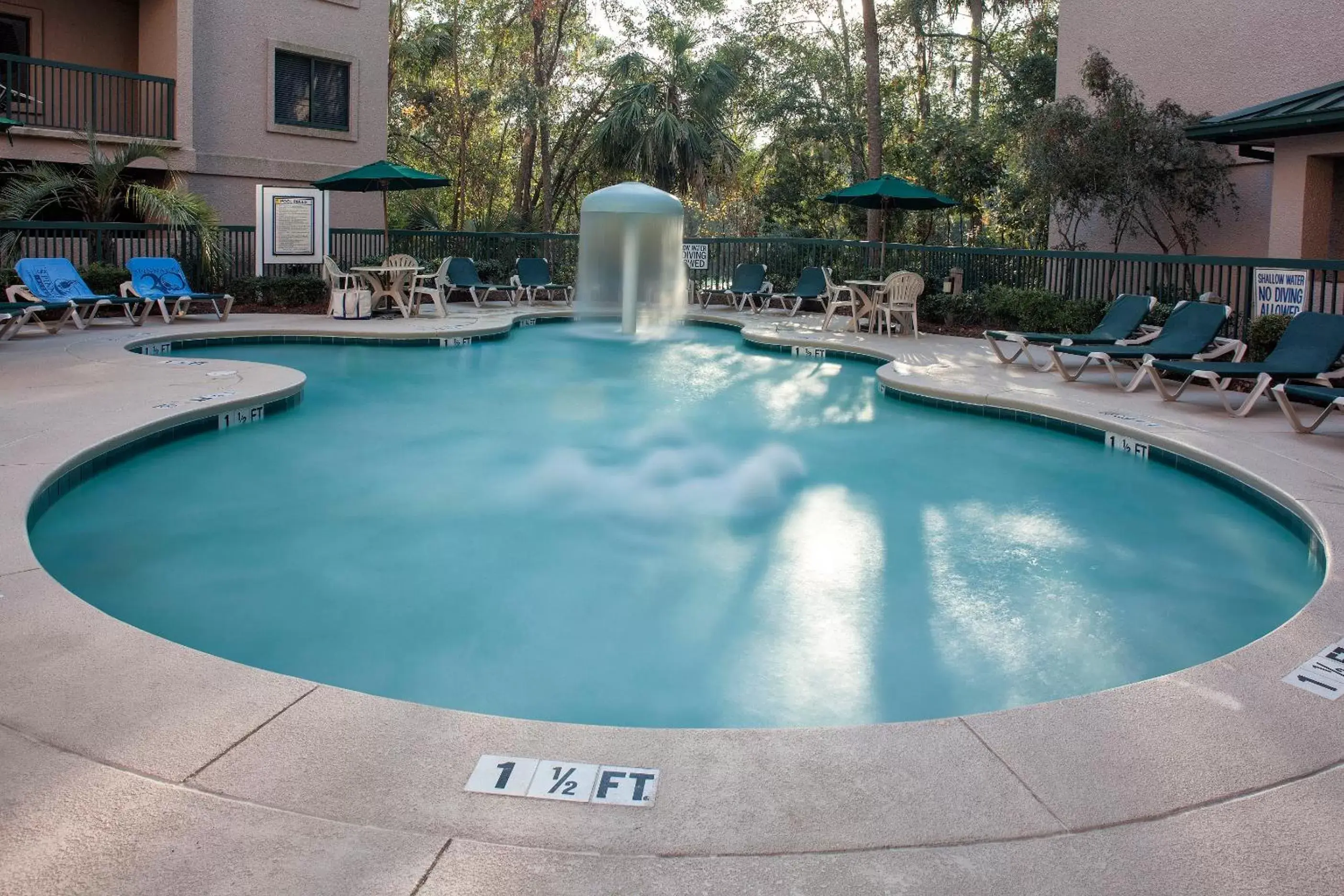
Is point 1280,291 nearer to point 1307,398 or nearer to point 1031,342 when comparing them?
point 1031,342

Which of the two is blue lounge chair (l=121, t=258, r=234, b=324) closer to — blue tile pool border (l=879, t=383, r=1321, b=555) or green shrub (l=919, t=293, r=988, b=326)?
blue tile pool border (l=879, t=383, r=1321, b=555)

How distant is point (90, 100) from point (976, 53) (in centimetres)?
1942

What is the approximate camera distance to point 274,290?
16.9 meters

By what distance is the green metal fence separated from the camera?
1162 centimetres

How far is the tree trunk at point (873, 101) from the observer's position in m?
19.9

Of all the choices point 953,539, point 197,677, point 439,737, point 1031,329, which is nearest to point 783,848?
point 439,737

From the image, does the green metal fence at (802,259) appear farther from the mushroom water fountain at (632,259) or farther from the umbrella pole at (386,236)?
the mushroom water fountain at (632,259)

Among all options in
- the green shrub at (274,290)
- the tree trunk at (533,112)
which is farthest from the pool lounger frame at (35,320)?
the tree trunk at (533,112)

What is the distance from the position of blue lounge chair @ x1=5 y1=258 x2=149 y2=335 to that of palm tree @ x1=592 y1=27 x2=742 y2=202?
10.9 metres

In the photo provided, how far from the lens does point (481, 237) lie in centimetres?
2069

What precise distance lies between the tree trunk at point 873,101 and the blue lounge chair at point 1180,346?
34.7ft

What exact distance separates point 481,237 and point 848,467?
13853 mm

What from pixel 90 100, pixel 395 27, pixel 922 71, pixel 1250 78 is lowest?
pixel 90 100

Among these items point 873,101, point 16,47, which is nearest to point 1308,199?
point 873,101
